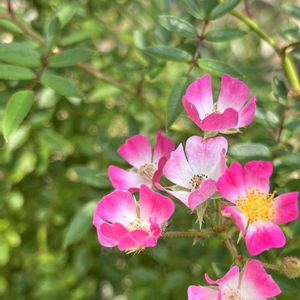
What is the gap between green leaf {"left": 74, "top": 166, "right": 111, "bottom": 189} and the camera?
1234 millimetres

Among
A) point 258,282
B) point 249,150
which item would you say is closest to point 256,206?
point 258,282

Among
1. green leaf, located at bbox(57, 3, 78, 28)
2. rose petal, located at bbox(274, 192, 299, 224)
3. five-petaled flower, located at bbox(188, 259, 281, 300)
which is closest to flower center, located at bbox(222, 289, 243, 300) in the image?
five-petaled flower, located at bbox(188, 259, 281, 300)

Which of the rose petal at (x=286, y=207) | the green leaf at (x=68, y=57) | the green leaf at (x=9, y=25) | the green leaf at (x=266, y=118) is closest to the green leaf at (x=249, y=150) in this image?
the green leaf at (x=266, y=118)

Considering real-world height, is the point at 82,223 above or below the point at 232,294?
below

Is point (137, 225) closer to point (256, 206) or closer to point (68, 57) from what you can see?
point (256, 206)

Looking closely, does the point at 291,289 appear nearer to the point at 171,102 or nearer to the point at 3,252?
the point at 171,102

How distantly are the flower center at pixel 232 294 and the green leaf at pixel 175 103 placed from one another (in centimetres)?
28

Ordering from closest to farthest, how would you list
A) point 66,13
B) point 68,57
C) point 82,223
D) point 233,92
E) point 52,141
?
point 233,92 → point 68,57 → point 82,223 → point 66,13 → point 52,141

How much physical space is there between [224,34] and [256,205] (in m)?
0.41

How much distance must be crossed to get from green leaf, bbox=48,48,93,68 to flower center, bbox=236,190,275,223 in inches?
17.8

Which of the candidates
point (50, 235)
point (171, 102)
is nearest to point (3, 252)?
point (50, 235)

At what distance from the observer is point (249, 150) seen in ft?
3.54

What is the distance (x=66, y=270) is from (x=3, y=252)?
0.18 meters

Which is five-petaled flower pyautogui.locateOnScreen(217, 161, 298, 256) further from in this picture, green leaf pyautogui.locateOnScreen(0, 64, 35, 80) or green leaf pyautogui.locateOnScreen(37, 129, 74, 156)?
green leaf pyautogui.locateOnScreen(37, 129, 74, 156)
